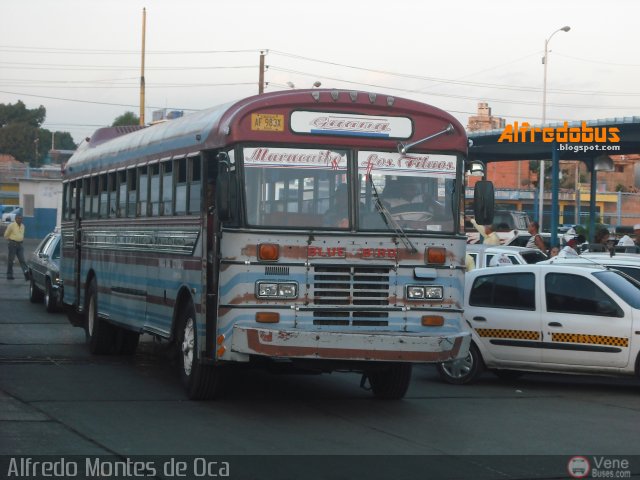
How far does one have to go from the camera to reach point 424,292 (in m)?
10.8

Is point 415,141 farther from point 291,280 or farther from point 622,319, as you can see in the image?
point 622,319

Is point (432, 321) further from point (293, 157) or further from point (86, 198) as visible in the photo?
point (86, 198)

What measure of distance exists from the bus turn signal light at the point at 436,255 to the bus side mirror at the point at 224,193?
1.94m

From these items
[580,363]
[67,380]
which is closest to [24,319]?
[67,380]

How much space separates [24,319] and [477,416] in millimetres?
11950

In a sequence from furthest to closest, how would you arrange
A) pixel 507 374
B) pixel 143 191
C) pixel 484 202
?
1. pixel 507 374
2. pixel 143 191
3. pixel 484 202

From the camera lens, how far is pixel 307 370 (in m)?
11.2

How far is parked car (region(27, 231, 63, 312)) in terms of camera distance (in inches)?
872

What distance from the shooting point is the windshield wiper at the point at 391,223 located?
10.8 metres

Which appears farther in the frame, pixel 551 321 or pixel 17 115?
pixel 17 115

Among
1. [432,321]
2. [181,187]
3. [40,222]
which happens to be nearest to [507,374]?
[432,321]

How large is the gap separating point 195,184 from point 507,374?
5.16 metres

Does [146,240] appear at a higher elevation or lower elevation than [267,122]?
lower

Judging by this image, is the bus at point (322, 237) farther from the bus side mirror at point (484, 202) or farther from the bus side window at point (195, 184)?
the bus side mirror at point (484, 202)
